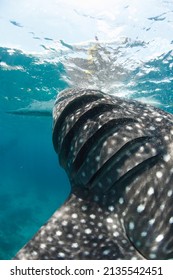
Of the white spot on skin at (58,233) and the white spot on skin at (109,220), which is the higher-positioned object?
the white spot on skin at (109,220)

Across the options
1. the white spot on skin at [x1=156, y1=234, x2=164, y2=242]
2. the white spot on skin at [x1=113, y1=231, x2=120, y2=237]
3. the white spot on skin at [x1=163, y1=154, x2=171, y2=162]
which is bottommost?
the white spot on skin at [x1=113, y1=231, x2=120, y2=237]

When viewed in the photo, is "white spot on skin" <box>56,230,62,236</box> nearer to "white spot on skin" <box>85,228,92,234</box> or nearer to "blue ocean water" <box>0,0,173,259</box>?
"white spot on skin" <box>85,228,92,234</box>

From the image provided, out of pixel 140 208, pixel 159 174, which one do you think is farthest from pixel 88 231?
pixel 159 174

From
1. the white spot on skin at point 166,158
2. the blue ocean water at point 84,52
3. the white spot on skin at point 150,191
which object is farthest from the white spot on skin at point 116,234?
the blue ocean water at point 84,52

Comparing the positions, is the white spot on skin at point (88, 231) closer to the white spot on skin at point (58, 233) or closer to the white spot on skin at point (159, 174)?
the white spot on skin at point (58, 233)

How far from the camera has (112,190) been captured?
3359mm

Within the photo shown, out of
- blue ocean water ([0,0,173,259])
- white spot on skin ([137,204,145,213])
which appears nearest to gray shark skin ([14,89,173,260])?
white spot on skin ([137,204,145,213])

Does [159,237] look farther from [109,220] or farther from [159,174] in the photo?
[159,174]

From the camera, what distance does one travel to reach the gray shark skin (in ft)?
9.89

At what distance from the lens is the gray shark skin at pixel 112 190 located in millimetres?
3014

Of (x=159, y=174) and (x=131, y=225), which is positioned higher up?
(x=159, y=174)

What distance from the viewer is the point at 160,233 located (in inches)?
121

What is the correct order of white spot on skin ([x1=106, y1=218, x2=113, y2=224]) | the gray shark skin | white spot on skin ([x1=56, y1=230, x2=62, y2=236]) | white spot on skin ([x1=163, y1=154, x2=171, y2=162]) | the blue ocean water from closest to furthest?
1. the gray shark skin
2. white spot on skin ([x1=56, y1=230, x2=62, y2=236])
3. white spot on skin ([x1=106, y1=218, x2=113, y2=224])
4. white spot on skin ([x1=163, y1=154, x2=171, y2=162])
5. the blue ocean water

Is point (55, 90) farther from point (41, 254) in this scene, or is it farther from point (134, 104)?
point (41, 254)
